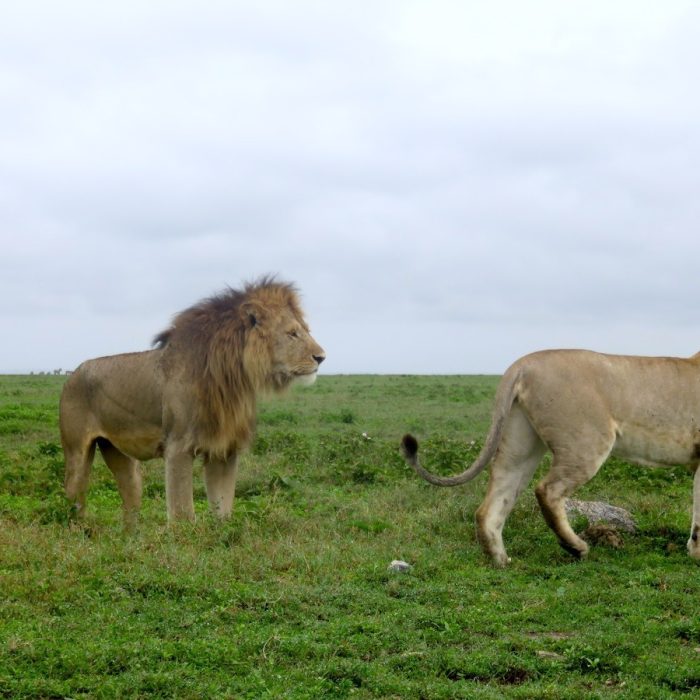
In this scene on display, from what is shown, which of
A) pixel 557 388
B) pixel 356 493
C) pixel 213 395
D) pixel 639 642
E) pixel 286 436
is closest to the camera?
pixel 639 642

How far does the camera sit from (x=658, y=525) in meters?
7.84

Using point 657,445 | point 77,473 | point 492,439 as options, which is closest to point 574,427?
point 492,439

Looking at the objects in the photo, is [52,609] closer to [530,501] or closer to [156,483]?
[530,501]

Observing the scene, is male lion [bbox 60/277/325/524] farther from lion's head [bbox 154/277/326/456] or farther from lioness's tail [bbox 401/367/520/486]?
lioness's tail [bbox 401/367/520/486]

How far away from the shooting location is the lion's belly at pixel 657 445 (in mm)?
7016

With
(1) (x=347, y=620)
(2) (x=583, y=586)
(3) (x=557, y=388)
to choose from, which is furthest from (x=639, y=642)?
(3) (x=557, y=388)

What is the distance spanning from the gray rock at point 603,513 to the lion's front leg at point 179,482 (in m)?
3.06

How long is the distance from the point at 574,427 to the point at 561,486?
0.41 meters

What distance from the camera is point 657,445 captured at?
7074 mm

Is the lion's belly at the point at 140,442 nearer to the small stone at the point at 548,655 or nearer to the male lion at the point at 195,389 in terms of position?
the male lion at the point at 195,389

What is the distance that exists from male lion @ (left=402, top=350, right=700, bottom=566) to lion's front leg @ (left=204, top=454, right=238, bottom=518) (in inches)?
57.8

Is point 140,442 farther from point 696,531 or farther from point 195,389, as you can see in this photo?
point 696,531

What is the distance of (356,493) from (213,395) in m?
3.18

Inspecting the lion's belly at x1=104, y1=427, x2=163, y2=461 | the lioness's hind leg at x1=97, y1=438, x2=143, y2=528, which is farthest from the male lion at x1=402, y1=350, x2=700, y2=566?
the lioness's hind leg at x1=97, y1=438, x2=143, y2=528
